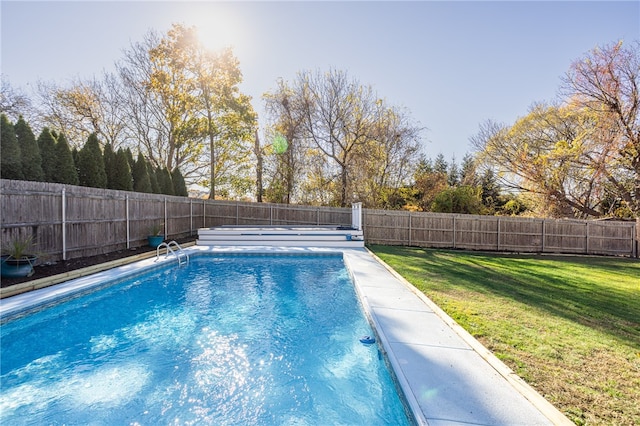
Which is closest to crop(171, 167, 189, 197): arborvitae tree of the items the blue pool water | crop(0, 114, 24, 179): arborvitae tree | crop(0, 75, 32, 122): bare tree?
crop(0, 75, 32, 122): bare tree

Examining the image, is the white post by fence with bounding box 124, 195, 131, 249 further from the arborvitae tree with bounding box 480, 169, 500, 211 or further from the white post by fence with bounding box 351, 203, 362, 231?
the arborvitae tree with bounding box 480, 169, 500, 211

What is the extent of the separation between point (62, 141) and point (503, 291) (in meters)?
10.9

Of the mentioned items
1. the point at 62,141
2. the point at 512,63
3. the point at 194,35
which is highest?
the point at 194,35

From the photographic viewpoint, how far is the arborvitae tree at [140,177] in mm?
11336

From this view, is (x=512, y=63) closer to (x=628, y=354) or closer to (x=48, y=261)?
(x=628, y=354)

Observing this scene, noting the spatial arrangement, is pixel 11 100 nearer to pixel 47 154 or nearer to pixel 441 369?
pixel 47 154

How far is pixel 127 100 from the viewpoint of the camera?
17734 millimetres

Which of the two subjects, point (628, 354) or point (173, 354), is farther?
point (173, 354)

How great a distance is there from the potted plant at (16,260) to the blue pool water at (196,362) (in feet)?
4.25

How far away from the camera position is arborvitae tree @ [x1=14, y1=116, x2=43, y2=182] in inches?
282

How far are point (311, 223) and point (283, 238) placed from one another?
3861 mm

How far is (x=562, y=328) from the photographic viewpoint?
349cm

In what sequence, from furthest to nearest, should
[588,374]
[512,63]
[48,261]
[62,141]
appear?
[512,63]
[62,141]
[48,261]
[588,374]

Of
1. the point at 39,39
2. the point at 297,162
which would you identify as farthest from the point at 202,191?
the point at 39,39
